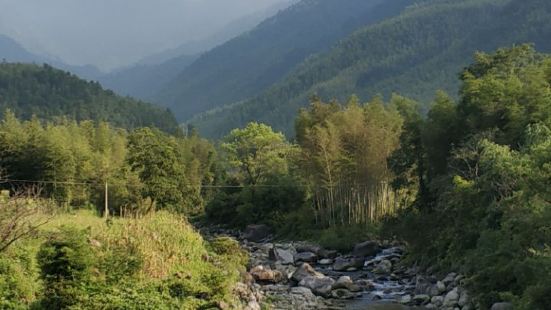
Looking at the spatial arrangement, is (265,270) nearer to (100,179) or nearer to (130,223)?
(130,223)

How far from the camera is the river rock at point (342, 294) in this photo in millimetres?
23627

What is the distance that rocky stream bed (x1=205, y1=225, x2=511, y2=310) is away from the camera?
21.7m

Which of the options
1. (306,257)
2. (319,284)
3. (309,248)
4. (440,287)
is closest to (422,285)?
(440,287)

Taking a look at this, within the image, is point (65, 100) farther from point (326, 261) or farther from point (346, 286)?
point (346, 286)

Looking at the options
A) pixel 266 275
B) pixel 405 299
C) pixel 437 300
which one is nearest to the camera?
pixel 437 300

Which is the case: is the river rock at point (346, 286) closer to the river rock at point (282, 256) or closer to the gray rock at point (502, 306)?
the river rock at point (282, 256)

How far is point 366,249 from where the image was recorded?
33.1m

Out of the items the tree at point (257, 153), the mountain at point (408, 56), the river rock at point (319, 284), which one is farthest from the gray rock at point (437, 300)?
the mountain at point (408, 56)

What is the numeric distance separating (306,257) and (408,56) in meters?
116

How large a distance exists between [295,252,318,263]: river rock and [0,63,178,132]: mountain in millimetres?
85215

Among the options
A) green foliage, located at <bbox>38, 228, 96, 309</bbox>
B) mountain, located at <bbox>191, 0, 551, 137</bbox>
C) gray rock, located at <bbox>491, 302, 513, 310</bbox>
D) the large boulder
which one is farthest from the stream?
mountain, located at <bbox>191, 0, 551, 137</bbox>

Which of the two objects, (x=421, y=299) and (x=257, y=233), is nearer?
(x=421, y=299)

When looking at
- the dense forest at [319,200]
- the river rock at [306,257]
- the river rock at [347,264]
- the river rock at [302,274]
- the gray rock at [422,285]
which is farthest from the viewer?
the river rock at [306,257]

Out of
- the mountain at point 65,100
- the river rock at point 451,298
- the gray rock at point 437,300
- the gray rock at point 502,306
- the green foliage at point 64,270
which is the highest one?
the mountain at point 65,100
